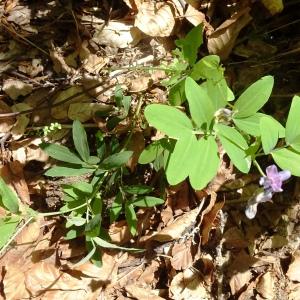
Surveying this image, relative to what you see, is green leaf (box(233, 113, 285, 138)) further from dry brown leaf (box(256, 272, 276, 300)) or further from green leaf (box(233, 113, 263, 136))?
dry brown leaf (box(256, 272, 276, 300))

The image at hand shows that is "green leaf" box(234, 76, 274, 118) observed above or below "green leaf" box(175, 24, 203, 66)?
below

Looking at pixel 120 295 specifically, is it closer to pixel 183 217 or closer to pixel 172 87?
pixel 183 217

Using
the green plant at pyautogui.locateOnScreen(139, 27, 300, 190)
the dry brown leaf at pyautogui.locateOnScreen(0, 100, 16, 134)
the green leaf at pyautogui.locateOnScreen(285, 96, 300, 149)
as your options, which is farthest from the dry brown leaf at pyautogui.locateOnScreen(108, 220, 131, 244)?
the green leaf at pyautogui.locateOnScreen(285, 96, 300, 149)

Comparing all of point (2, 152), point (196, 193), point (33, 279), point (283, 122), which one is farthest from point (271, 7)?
point (33, 279)

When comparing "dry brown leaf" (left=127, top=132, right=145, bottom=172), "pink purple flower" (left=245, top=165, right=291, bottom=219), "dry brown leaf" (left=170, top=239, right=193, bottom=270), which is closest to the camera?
"pink purple flower" (left=245, top=165, right=291, bottom=219)

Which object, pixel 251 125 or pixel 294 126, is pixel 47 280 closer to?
pixel 251 125

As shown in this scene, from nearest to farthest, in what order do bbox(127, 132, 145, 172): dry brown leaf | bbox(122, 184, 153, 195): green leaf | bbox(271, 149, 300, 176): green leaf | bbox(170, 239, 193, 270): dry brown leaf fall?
bbox(271, 149, 300, 176): green leaf, bbox(122, 184, 153, 195): green leaf, bbox(127, 132, 145, 172): dry brown leaf, bbox(170, 239, 193, 270): dry brown leaf

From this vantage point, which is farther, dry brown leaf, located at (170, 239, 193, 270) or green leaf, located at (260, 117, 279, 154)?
dry brown leaf, located at (170, 239, 193, 270)

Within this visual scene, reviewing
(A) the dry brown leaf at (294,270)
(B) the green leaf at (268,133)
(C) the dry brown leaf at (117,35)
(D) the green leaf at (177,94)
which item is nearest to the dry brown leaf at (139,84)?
(C) the dry brown leaf at (117,35)
